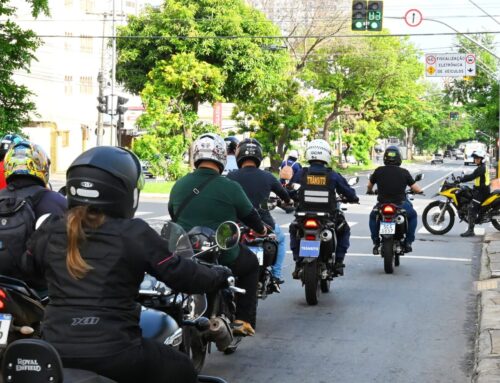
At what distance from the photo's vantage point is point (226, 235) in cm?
488

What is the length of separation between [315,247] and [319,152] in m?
1.18

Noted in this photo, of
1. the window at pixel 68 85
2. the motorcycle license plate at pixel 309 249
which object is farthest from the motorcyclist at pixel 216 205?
the window at pixel 68 85

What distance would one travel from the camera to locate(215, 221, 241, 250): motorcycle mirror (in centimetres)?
485

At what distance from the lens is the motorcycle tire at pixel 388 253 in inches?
523

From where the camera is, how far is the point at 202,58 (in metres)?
40.7

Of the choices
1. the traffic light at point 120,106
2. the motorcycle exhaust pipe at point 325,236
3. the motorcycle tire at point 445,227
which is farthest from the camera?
the traffic light at point 120,106

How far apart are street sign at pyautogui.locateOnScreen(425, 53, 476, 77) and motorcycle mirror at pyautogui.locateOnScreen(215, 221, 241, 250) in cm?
3619

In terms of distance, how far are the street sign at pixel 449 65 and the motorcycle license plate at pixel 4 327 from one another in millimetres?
36598

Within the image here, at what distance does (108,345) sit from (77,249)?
41 centimetres

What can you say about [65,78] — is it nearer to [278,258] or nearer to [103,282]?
[278,258]

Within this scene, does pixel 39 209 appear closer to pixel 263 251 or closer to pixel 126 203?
pixel 126 203

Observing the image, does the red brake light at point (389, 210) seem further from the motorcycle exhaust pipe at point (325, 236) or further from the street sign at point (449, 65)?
the street sign at point (449, 65)

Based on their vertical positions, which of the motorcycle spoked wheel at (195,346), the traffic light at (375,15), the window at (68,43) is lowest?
the motorcycle spoked wheel at (195,346)

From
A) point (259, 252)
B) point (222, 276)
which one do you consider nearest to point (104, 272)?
point (222, 276)
